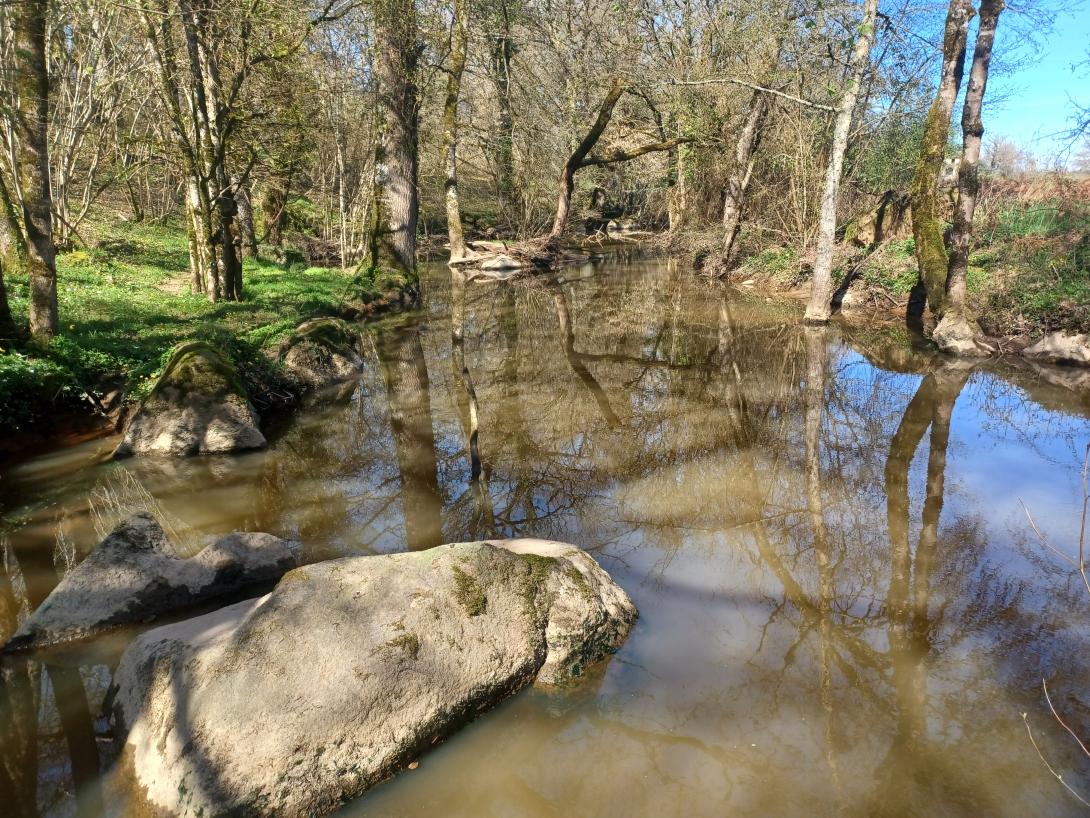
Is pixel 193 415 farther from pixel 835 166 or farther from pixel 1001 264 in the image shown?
pixel 1001 264

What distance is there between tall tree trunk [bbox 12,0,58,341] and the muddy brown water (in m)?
1.89

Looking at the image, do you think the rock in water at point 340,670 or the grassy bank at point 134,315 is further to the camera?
the grassy bank at point 134,315

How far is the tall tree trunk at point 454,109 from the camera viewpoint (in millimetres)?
16328

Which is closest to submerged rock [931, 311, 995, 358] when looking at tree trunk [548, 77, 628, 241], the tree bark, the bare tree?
the bare tree

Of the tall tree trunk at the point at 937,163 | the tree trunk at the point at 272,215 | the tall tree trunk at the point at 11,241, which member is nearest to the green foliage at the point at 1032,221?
the tall tree trunk at the point at 937,163

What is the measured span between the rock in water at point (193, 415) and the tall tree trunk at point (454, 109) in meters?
12.4

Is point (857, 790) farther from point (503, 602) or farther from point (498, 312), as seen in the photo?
point (498, 312)

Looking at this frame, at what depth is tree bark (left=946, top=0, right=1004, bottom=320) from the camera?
11.2 meters

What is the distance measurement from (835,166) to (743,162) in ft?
20.1

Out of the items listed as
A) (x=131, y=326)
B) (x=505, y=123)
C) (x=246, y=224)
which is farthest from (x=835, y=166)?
(x=505, y=123)

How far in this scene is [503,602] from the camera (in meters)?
3.74

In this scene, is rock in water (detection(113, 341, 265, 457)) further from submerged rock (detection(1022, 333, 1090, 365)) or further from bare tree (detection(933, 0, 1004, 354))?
submerged rock (detection(1022, 333, 1090, 365))

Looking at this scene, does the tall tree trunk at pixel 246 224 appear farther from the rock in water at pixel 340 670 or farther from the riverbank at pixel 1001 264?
the rock in water at pixel 340 670

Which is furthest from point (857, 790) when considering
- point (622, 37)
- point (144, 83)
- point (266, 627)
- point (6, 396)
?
point (622, 37)
